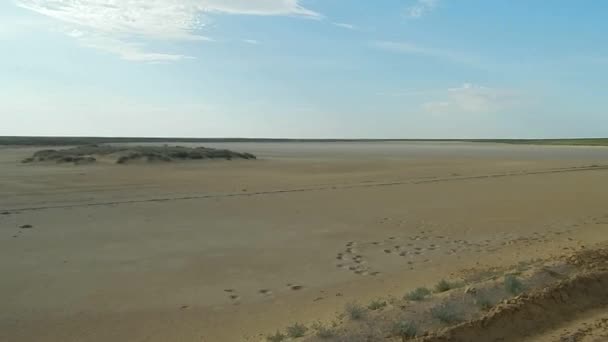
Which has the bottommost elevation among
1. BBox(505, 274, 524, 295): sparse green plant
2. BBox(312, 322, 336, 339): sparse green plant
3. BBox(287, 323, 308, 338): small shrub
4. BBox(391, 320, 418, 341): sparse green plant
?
BBox(287, 323, 308, 338): small shrub

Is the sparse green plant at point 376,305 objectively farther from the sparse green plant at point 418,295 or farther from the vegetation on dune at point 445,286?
the vegetation on dune at point 445,286

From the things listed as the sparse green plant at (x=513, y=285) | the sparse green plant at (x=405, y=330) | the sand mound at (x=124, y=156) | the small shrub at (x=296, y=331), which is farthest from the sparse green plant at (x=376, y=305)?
the sand mound at (x=124, y=156)

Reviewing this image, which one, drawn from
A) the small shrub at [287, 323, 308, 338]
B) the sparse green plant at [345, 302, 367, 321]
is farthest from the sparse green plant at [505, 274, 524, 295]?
the small shrub at [287, 323, 308, 338]

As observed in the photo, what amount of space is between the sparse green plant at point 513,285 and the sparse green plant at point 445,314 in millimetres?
984

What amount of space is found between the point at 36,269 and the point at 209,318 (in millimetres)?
3574

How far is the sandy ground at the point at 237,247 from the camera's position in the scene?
6.34 meters

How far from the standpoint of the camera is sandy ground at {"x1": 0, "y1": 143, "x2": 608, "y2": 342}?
250 inches

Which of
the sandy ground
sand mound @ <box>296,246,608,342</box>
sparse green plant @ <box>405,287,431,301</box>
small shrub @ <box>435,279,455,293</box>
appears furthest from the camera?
small shrub @ <box>435,279,455,293</box>

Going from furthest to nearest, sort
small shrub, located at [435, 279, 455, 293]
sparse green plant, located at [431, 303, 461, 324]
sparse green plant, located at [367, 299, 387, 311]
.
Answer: small shrub, located at [435, 279, 455, 293] → sparse green plant, located at [367, 299, 387, 311] → sparse green plant, located at [431, 303, 461, 324]

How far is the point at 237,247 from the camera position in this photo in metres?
9.95

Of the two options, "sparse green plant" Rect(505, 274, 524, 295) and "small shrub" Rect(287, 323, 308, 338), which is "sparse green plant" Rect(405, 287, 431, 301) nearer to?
"sparse green plant" Rect(505, 274, 524, 295)

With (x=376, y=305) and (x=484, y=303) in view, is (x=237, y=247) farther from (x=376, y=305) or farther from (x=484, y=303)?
(x=484, y=303)

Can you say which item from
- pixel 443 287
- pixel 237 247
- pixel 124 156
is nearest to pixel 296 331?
pixel 443 287

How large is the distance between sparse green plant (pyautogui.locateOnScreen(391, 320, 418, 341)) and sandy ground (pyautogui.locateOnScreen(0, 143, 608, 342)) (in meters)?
1.16
